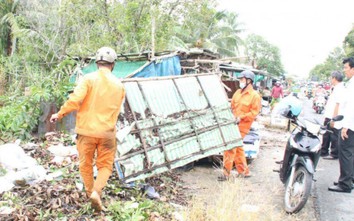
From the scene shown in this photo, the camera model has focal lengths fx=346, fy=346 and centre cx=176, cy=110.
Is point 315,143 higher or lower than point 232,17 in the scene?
lower

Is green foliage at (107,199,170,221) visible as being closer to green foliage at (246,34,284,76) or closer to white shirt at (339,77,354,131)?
white shirt at (339,77,354,131)

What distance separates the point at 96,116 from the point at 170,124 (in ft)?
4.94

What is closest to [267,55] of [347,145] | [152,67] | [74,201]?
[152,67]

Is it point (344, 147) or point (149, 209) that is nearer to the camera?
point (149, 209)

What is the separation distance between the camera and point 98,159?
386 centimetres

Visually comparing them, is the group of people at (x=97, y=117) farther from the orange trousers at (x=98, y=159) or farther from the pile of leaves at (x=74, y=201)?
the pile of leaves at (x=74, y=201)

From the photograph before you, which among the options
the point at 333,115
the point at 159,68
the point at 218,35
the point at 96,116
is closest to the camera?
the point at 96,116

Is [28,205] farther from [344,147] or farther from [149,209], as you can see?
[344,147]

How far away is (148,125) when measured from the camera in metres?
4.71

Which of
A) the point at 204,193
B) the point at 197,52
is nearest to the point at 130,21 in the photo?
the point at 197,52

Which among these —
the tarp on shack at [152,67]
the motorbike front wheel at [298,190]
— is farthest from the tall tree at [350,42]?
the motorbike front wheel at [298,190]

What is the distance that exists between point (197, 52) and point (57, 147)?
5.20 m

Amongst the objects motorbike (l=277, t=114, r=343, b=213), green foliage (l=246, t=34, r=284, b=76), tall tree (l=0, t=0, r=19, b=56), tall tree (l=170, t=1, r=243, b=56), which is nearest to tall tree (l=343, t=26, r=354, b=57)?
tall tree (l=170, t=1, r=243, b=56)

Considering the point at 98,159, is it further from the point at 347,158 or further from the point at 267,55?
the point at 267,55
